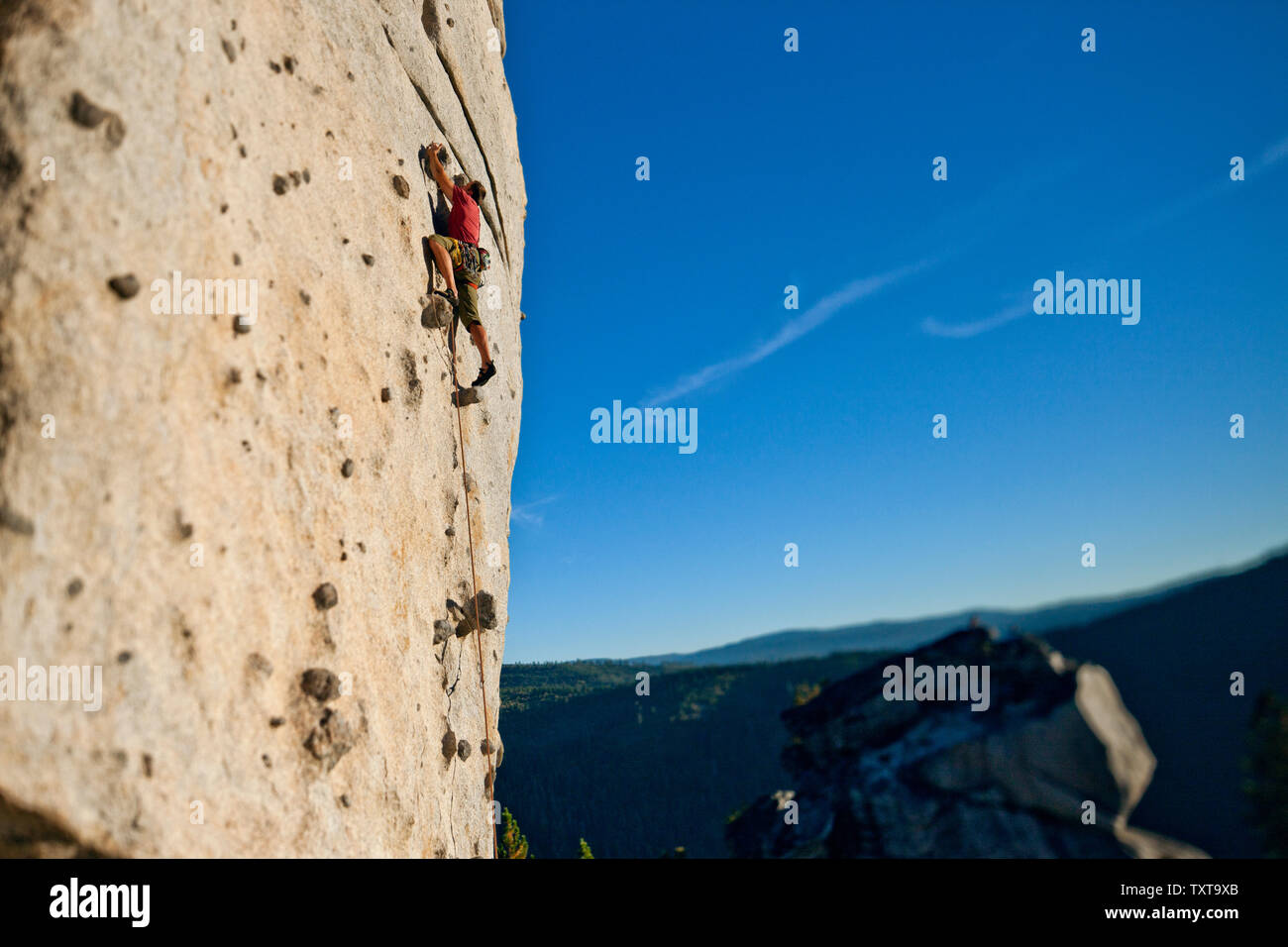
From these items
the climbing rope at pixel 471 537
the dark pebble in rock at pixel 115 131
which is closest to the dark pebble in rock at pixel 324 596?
the climbing rope at pixel 471 537

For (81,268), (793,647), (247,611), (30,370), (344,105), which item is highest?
(344,105)

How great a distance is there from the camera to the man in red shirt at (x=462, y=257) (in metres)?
7.06

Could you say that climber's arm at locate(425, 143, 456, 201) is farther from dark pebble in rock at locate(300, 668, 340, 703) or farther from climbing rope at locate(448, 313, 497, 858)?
dark pebble in rock at locate(300, 668, 340, 703)

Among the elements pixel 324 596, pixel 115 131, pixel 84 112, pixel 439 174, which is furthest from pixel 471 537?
pixel 84 112

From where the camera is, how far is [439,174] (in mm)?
7254

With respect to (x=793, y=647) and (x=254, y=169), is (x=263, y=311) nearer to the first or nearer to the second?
(x=254, y=169)

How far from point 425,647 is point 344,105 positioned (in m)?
4.97

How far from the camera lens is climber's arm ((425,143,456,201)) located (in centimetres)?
717

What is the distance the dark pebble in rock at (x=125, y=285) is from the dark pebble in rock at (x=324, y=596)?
2.16 m

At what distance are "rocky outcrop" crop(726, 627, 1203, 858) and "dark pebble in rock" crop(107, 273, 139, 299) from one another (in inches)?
A: 318

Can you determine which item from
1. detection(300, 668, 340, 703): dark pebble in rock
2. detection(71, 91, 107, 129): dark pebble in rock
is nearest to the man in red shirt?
detection(71, 91, 107, 129): dark pebble in rock

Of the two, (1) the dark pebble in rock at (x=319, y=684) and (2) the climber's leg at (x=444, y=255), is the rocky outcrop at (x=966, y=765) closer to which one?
(1) the dark pebble in rock at (x=319, y=684)

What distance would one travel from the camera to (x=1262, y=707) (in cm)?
608

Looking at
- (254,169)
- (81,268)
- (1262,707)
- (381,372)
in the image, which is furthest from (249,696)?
(1262,707)
